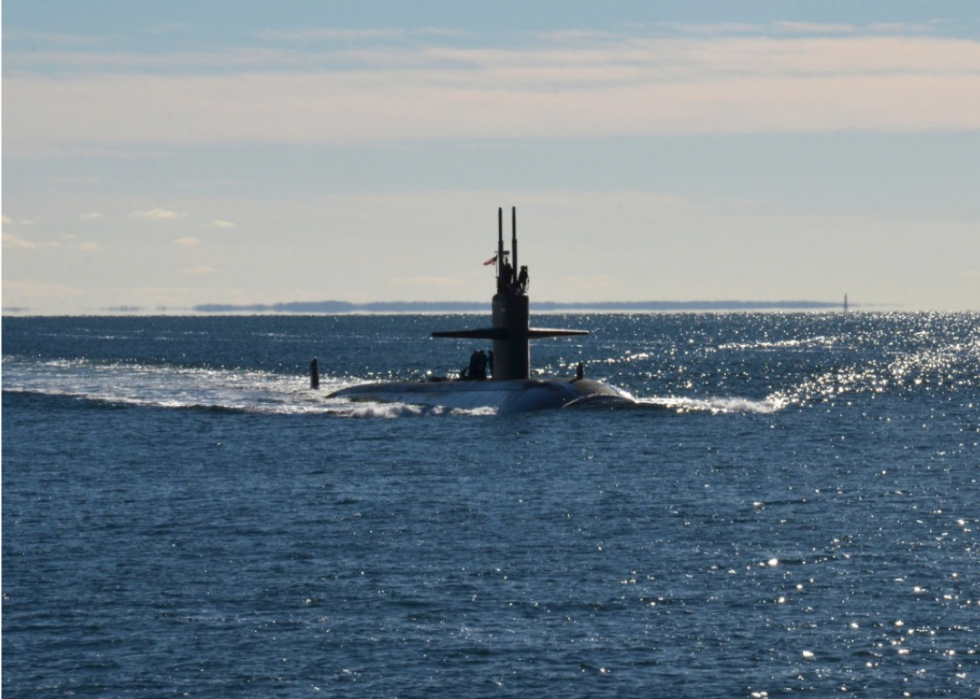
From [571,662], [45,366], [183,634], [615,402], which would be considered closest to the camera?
[571,662]

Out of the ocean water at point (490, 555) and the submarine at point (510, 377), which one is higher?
the submarine at point (510, 377)

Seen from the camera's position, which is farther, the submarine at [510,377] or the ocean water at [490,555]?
the submarine at [510,377]

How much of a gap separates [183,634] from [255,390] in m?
78.2

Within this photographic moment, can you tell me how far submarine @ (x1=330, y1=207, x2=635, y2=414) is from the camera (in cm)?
8269

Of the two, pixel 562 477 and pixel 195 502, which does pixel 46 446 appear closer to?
pixel 195 502

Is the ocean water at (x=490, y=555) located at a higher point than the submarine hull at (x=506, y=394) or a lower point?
lower

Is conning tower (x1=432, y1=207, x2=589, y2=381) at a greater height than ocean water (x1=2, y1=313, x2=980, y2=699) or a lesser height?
greater

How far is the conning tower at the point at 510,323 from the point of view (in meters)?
83.2

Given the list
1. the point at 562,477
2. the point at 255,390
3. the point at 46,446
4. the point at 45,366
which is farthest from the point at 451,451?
the point at 45,366

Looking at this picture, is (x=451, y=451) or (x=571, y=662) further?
(x=451, y=451)

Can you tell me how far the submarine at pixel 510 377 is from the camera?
271ft

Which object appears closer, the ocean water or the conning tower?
the ocean water

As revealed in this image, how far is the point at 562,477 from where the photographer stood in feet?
199

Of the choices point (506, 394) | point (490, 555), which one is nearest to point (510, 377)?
point (506, 394)
